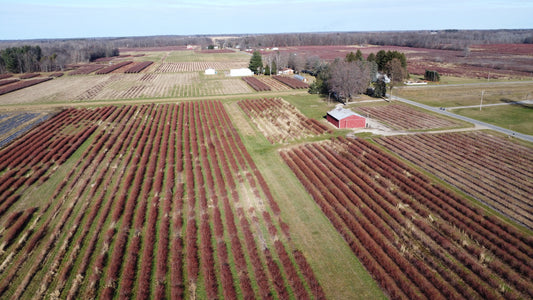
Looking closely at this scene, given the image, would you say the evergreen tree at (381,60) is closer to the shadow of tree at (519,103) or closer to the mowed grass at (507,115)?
the shadow of tree at (519,103)

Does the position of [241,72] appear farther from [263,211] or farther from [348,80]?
[263,211]

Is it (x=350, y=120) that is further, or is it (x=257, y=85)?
(x=257, y=85)

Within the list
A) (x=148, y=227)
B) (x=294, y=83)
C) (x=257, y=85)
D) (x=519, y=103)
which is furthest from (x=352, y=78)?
(x=148, y=227)

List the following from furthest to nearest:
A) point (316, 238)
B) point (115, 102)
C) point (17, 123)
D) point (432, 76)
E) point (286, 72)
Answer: point (286, 72)
point (432, 76)
point (115, 102)
point (17, 123)
point (316, 238)

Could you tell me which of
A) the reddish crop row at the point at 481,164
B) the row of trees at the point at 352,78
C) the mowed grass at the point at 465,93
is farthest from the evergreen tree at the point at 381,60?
the reddish crop row at the point at 481,164

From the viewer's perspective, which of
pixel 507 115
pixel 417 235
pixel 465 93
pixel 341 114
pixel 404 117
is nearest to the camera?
pixel 417 235

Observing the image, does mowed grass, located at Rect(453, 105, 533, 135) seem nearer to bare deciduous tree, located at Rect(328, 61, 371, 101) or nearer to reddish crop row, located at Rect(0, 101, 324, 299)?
bare deciduous tree, located at Rect(328, 61, 371, 101)
